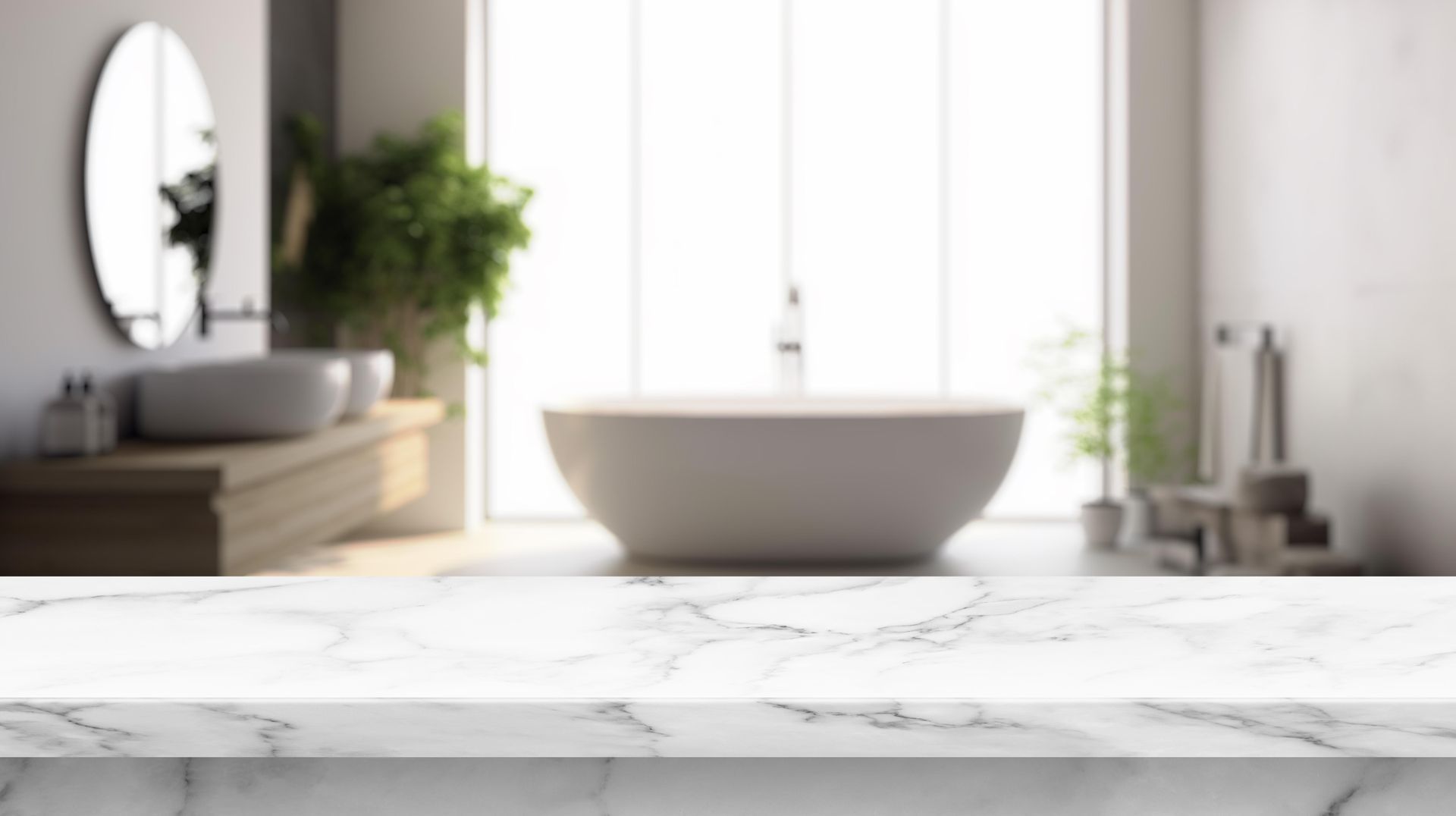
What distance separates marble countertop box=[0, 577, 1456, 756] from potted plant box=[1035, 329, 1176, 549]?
4.19 metres

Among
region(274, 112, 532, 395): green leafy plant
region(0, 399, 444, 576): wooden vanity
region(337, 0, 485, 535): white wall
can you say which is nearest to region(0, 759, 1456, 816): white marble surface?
region(0, 399, 444, 576): wooden vanity

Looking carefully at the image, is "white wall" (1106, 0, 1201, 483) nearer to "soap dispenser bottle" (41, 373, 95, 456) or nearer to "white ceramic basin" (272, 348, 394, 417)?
"white ceramic basin" (272, 348, 394, 417)

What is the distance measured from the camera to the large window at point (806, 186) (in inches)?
218

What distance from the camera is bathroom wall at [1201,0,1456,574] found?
11.3 feet

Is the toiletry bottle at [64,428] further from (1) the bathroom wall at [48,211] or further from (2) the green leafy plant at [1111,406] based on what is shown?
(2) the green leafy plant at [1111,406]

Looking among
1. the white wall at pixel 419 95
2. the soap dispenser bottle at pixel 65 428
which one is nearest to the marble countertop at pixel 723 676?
the soap dispenser bottle at pixel 65 428

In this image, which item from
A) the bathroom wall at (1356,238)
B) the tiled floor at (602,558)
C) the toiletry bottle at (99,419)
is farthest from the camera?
the tiled floor at (602,558)

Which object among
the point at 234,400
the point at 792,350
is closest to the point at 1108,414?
the point at 792,350

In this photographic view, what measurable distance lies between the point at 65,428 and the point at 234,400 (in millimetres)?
396

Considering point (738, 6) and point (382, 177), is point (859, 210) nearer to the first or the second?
point (738, 6)

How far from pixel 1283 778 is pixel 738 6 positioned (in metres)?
5.22

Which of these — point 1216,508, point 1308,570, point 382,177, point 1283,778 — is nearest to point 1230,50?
point 1216,508

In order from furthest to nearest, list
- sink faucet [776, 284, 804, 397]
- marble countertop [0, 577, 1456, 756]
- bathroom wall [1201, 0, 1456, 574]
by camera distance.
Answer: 1. sink faucet [776, 284, 804, 397]
2. bathroom wall [1201, 0, 1456, 574]
3. marble countertop [0, 577, 1456, 756]

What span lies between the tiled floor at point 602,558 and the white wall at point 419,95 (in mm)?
187
